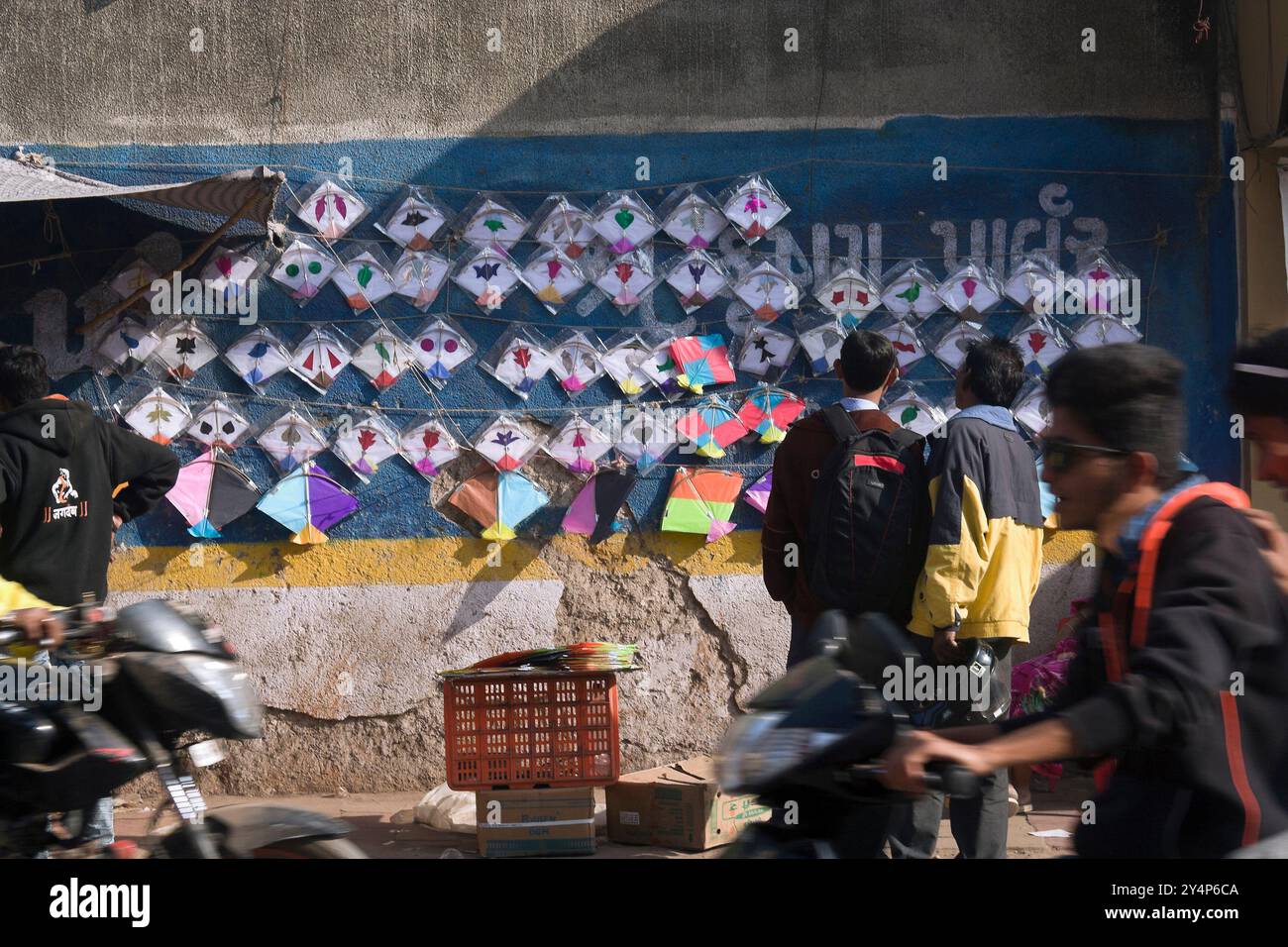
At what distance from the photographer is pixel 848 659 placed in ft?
7.20

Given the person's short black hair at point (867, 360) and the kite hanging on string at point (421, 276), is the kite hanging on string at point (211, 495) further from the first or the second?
the person's short black hair at point (867, 360)

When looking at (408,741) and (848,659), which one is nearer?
(848,659)

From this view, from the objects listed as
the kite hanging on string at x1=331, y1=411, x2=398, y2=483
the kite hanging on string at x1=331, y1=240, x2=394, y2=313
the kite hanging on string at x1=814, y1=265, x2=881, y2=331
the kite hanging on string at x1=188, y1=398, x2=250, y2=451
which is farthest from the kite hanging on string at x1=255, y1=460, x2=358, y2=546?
the kite hanging on string at x1=814, y1=265, x2=881, y2=331

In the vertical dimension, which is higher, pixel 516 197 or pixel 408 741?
pixel 516 197

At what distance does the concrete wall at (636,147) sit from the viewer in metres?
6.19

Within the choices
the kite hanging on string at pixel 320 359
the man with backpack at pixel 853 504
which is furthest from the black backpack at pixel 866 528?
the kite hanging on string at pixel 320 359

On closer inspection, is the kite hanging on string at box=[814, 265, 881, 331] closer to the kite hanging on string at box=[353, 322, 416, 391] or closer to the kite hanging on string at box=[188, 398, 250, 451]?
the kite hanging on string at box=[353, 322, 416, 391]

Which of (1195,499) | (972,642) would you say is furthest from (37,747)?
(972,642)

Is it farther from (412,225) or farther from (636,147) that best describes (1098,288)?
(412,225)

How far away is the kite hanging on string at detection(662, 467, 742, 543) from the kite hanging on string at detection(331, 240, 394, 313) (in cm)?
178

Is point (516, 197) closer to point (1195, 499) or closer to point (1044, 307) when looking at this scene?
point (1044, 307)

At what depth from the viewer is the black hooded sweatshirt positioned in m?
4.68

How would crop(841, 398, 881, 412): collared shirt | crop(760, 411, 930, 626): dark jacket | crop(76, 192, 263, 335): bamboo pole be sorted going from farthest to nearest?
1. crop(76, 192, 263, 335): bamboo pole
2. crop(841, 398, 881, 412): collared shirt
3. crop(760, 411, 930, 626): dark jacket

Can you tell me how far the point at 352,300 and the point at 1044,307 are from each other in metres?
3.54
